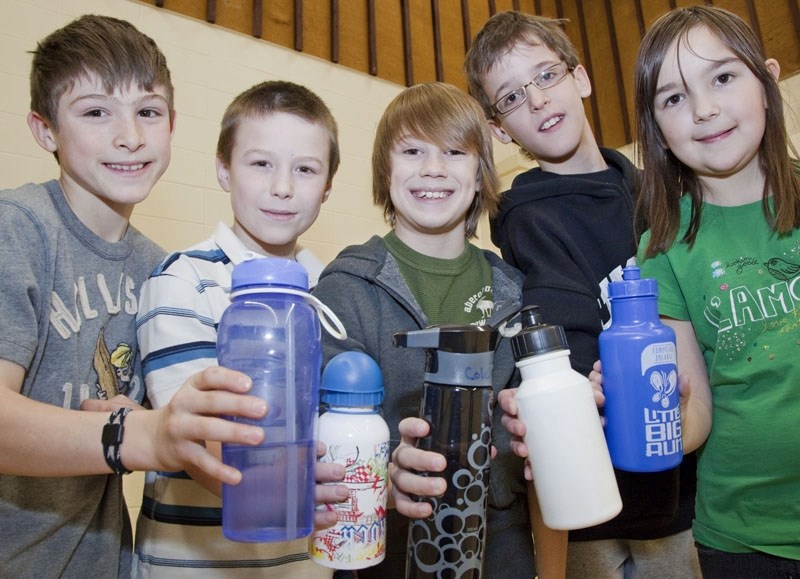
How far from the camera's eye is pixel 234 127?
3.56ft

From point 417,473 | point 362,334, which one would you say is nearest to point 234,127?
point 362,334

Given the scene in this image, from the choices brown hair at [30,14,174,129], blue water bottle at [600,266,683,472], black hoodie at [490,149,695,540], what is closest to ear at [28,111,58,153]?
brown hair at [30,14,174,129]

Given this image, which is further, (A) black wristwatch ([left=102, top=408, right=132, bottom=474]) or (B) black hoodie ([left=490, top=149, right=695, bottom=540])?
(B) black hoodie ([left=490, top=149, right=695, bottom=540])

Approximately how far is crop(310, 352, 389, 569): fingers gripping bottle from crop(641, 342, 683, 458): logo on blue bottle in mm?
308

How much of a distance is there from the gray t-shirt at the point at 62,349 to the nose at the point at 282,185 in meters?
0.27

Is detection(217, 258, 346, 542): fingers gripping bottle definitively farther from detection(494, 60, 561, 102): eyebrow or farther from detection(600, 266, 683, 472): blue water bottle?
detection(494, 60, 561, 102): eyebrow

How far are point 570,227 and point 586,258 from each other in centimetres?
7

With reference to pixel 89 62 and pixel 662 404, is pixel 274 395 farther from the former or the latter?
pixel 89 62

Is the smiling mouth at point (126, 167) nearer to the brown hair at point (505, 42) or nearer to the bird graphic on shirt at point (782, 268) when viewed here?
the brown hair at point (505, 42)

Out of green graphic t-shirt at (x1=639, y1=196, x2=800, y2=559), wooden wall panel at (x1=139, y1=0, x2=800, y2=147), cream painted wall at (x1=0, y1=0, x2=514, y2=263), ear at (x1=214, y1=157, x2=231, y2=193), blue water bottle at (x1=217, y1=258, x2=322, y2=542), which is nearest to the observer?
blue water bottle at (x1=217, y1=258, x2=322, y2=542)

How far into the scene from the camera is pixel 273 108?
106 cm

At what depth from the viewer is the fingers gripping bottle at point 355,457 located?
1.87 feet

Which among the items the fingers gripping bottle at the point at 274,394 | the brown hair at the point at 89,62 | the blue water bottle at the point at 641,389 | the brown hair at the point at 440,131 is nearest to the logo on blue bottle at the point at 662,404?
the blue water bottle at the point at 641,389

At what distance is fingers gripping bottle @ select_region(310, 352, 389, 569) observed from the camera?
570 millimetres
